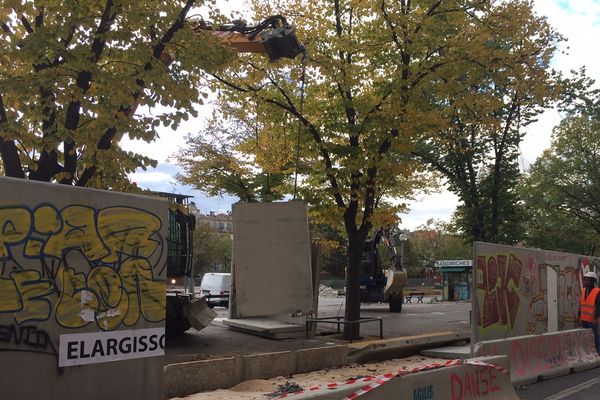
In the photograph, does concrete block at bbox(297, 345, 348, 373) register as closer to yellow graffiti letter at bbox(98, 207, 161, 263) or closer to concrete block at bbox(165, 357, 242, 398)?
concrete block at bbox(165, 357, 242, 398)

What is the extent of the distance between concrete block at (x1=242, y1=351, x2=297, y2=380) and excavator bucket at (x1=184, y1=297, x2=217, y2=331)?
2.99m

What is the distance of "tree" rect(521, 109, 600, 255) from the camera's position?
1289 inches

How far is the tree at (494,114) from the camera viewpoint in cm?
1209

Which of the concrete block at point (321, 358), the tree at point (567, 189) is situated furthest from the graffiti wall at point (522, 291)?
the tree at point (567, 189)

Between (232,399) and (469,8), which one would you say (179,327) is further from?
(469,8)

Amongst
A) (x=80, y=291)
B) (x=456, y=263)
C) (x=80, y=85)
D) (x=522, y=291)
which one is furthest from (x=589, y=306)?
(x=456, y=263)

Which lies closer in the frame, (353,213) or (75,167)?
(75,167)

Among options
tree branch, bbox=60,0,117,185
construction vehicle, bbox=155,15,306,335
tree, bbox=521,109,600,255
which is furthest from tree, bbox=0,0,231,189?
tree, bbox=521,109,600,255

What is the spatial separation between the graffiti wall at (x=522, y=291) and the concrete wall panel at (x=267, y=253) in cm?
323

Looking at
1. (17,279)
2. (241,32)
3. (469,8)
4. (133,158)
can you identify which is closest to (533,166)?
(469,8)

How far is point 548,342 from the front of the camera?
1040cm

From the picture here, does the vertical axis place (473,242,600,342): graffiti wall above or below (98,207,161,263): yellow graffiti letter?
below

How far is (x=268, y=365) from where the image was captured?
353 inches

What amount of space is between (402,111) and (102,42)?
6108 mm
